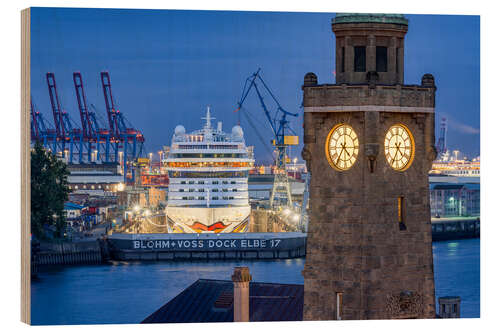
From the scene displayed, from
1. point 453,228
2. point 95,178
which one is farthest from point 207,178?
point 453,228

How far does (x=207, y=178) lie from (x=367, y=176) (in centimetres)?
4047

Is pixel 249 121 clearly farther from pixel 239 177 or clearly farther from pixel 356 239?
pixel 356 239

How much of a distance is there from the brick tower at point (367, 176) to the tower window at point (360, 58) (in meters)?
0.01

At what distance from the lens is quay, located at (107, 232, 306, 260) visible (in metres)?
52.7

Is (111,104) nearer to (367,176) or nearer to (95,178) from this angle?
(95,178)

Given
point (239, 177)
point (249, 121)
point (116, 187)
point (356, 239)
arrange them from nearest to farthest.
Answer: point (356, 239) < point (249, 121) < point (239, 177) < point (116, 187)

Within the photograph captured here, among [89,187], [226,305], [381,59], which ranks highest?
[381,59]

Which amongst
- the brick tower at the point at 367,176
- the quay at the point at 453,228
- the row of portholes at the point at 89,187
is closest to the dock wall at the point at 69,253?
the row of portholes at the point at 89,187

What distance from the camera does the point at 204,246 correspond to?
53.0m

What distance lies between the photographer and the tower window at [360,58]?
1352 cm

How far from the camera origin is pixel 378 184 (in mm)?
13375

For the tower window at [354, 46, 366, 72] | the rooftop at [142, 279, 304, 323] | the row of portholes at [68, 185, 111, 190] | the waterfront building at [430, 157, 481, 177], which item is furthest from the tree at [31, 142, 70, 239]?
the tower window at [354, 46, 366, 72]
